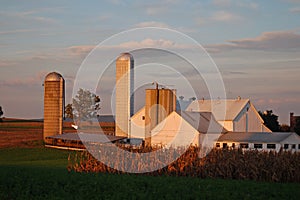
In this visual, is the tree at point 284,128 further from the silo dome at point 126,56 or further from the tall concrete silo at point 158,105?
the silo dome at point 126,56

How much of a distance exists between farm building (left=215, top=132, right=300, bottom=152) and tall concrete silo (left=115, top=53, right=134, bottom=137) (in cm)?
1092

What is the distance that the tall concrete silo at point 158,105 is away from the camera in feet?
191

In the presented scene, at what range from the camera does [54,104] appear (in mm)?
63469

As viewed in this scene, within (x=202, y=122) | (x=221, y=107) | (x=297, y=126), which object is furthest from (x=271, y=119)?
(x=202, y=122)

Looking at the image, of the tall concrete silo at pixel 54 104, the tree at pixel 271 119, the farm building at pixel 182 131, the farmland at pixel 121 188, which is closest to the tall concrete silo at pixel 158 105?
the farm building at pixel 182 131

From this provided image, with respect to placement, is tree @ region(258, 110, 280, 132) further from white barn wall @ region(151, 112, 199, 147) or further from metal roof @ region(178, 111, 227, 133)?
white barn wall @ region(151, 112, 199, 147)

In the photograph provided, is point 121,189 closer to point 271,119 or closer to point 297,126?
point 297,126

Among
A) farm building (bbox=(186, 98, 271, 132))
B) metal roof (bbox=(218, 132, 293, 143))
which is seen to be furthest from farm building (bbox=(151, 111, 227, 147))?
farm building (bbox=(186, 98, 271, 132))

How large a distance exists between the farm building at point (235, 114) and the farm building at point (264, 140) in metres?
6.42

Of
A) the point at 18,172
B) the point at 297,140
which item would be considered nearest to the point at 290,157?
the point at 18,172

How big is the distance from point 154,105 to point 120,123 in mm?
7240

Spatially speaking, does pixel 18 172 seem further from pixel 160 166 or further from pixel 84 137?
pixel 84 137

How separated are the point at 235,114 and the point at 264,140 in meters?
9.68

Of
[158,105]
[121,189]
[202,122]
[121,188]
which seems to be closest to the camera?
[121,189]
